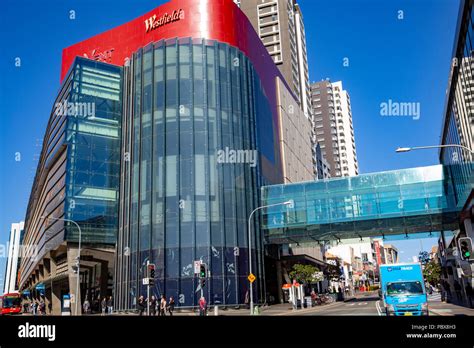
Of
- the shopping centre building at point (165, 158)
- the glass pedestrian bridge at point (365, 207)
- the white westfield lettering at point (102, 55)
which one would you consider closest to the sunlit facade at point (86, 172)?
the shopping centre building at point (165, 158)

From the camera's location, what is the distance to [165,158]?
45.1 metres

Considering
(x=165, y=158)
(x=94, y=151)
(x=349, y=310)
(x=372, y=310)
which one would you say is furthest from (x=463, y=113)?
(x=94, y=151)

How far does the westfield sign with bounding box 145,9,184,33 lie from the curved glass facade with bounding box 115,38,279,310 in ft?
10.2

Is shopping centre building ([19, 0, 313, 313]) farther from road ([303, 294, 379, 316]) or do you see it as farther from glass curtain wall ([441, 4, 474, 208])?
glass curtain wall ([441, 4, 474, 208])

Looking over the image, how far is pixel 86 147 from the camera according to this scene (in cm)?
5044

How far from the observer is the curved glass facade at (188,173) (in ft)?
140
